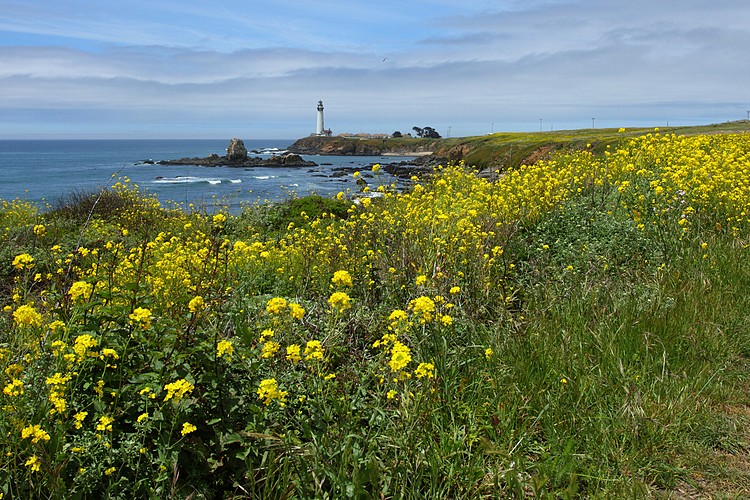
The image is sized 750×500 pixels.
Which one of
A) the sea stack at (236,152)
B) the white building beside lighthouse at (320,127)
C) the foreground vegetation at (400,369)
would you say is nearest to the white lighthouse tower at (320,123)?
the white building beside lighthouse at (320,127)

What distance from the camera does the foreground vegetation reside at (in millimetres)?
2428

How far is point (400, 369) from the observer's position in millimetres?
2812

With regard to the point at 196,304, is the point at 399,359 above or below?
below

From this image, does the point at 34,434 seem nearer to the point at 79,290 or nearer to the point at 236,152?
the point at 79,290

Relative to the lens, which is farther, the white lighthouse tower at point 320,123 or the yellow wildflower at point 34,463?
the white lighthouse tower at point 320,123

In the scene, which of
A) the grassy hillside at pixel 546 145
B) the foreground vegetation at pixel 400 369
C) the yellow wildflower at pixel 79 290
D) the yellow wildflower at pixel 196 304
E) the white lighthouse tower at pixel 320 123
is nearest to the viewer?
the foreground vegetation at pixel 400 369

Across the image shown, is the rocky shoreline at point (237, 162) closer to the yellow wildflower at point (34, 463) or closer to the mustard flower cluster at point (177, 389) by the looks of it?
the mustard flower cluster at point (177, 389)

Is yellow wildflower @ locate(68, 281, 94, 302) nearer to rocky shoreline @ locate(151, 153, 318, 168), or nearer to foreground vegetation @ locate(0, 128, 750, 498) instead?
foreground vegetation @ locate(0, 128, 750, 498)

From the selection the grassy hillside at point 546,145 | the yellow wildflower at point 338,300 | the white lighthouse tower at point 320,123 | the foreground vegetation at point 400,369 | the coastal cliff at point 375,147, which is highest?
the white lighthouse tower at point 320,123

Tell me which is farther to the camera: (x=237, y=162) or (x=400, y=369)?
(x=237, y=162)

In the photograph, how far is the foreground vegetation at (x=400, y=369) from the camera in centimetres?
243

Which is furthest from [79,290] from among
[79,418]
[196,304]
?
[79,418]

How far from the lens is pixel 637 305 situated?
14.3ft

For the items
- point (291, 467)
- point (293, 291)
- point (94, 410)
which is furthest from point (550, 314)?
point (94, 410)
